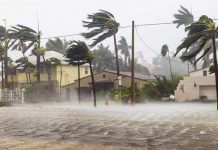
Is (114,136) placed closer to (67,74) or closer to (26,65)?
(26,65)

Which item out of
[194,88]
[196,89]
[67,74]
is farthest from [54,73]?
[196,89]

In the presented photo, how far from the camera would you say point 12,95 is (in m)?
46.7

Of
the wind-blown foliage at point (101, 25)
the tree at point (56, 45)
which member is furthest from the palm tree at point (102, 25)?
the tree at point (56, 45)

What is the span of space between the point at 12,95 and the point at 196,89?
21236 mm

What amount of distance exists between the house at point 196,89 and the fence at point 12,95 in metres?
18.2

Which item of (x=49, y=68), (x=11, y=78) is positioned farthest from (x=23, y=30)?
(x=11, y=78)

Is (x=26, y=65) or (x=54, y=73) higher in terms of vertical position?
(x=26, y=65)

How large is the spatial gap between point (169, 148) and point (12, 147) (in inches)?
205

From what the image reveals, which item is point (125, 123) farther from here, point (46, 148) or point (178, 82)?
point (178, 82)

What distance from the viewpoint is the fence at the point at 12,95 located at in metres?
46.4

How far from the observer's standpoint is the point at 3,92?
152 ft

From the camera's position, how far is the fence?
4638 cm

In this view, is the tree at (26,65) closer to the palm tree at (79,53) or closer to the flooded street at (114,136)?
the palm tree at (79,53)

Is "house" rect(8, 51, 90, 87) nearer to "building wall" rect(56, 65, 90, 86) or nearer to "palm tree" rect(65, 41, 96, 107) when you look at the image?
"building wall" rect(56, 65, 90, 86)
